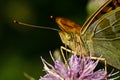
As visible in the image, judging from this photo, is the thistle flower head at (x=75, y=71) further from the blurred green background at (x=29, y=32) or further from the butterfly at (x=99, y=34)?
the blurred green background at (x=29, y=32)

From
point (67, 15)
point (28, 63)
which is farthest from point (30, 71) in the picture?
point (67, 15)

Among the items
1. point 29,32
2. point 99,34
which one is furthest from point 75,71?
point 29,32

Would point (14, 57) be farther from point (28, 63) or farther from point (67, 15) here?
point (67, 15)

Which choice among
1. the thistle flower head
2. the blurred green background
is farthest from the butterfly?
the blurred green background

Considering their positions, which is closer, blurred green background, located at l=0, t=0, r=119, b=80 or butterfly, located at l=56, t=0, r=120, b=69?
butterfly, located at l=56, t=0, r=120, b=69

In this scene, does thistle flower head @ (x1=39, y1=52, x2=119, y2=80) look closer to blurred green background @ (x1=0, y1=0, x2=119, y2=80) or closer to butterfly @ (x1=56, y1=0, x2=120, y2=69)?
butterfly @ (x1=56, y1=0, x2=120, y2=69)

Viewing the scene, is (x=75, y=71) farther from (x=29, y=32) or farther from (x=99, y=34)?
(x=29, y=32)

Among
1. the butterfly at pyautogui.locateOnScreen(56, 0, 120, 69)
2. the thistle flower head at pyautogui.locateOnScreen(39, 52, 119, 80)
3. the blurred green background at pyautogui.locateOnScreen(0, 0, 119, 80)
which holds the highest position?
the blurred green background at pyautogui.locateOnScreen(0, 0, 119, 80)
